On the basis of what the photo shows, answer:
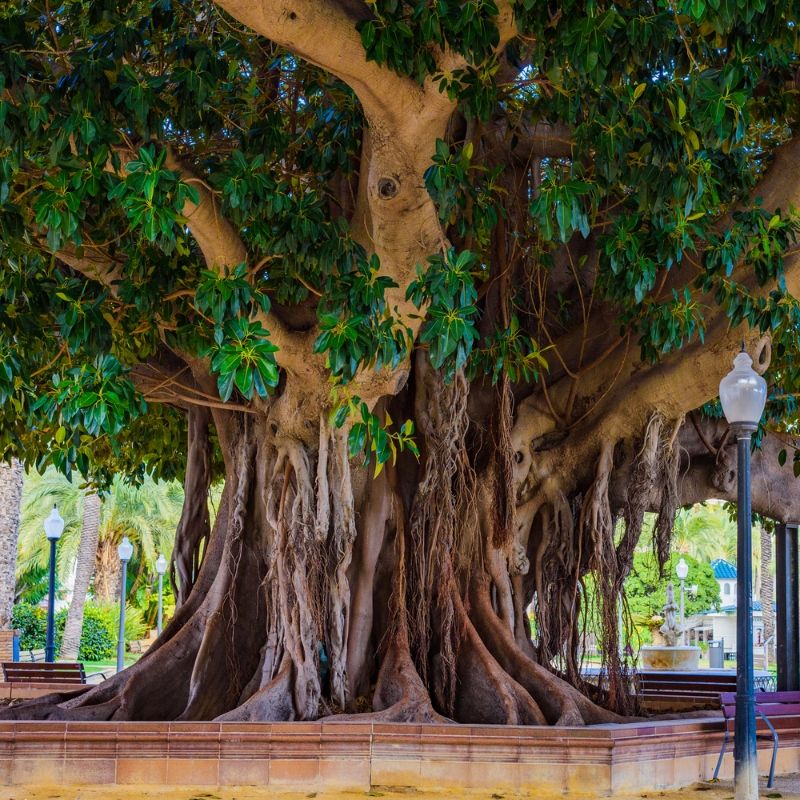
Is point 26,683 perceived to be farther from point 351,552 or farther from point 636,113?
point 636,113

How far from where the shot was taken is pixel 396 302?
7398 mm

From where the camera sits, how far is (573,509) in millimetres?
9461

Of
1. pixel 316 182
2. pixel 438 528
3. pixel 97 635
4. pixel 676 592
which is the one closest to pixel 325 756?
pixel 438 528

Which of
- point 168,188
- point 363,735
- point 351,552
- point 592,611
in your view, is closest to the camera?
point 168,188

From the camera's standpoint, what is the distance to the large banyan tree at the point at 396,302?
6.09m

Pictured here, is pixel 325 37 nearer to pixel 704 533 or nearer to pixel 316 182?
pixel 316 182

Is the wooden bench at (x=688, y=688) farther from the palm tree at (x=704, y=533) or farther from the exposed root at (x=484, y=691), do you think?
the palm tree at (x=704, y=533)

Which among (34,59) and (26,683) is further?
(26,683)

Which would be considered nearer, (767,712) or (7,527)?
(767,712)

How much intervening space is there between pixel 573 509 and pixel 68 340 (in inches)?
180

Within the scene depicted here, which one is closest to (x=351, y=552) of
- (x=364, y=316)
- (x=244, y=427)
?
(x=244, y=427)

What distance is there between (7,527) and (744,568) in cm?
1692

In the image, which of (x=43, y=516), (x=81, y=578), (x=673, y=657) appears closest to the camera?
(x=673, y=657)

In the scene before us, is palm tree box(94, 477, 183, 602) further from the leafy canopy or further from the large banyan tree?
the leafy canopy
